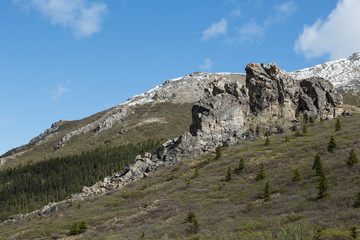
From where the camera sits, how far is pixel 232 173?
52406mm

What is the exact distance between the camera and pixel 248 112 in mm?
90312

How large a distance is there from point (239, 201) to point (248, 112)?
5594 centimetres

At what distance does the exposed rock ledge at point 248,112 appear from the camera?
3253 inches

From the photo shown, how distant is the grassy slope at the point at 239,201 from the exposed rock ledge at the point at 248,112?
36.2ft

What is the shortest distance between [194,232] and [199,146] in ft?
185

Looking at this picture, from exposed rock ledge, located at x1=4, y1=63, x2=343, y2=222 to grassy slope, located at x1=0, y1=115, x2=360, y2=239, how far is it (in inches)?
435

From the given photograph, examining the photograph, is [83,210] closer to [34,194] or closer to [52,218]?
[52,218]

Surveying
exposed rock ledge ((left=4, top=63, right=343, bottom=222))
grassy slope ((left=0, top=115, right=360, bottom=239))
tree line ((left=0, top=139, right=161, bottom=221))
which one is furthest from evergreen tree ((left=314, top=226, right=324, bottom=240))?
tree line ((left=0, top=139, right=161, bottom=221))

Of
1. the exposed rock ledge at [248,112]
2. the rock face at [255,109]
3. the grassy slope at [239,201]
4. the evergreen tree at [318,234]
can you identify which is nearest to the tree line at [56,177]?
the exposed rock ledge at [248,112]

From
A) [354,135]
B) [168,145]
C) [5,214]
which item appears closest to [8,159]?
[5,214]

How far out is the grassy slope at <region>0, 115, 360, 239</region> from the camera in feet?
76.5

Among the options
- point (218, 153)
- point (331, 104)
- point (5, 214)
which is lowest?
point (5, 214)

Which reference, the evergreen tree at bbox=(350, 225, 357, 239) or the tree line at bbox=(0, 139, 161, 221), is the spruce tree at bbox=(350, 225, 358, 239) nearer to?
the evergreen tree at bbox=(350, 225, 357, 239)

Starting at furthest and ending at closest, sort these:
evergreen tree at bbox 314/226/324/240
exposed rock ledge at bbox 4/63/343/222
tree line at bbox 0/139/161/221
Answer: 1. tree line at bbox 0/139/161/221
2. exposed rock ledge at bbox 4/63/343/222
3. evergreen tree at bbox 314/226/324/240
